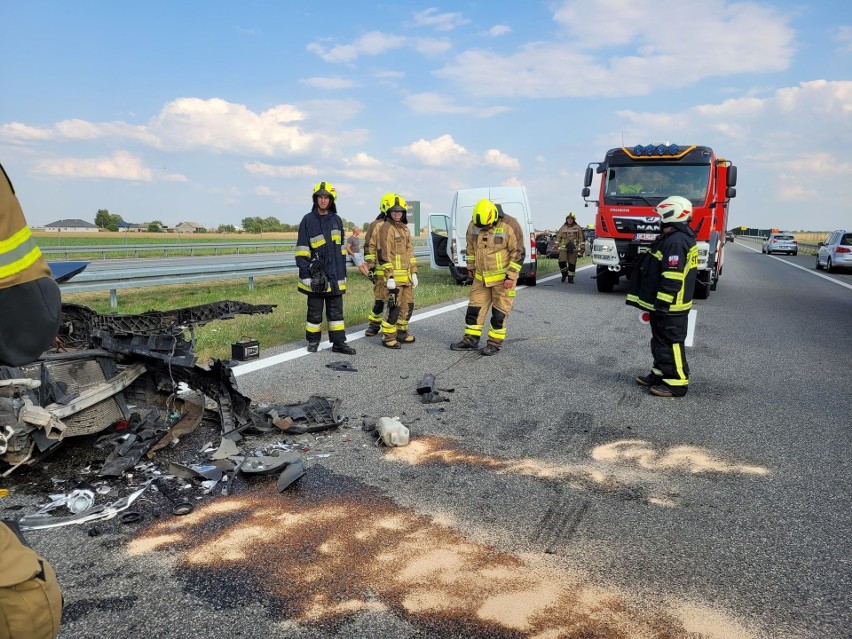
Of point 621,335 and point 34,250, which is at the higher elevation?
point 34,250

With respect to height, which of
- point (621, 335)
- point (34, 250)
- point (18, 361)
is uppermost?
point (34, 250)

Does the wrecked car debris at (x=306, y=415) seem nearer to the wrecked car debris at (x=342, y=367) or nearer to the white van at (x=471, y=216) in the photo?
the wrecked car debris at (x=342, y=367)

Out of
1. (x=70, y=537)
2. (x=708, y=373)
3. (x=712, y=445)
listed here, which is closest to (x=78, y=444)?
(x=70, y=537)

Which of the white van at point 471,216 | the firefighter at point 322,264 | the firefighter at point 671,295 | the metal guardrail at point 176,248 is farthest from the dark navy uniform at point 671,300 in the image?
the metal guardrail at point 176,248

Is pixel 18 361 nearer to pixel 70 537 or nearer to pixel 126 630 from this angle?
pixel 126 630

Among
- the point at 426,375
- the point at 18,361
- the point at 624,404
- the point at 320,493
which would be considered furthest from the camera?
the point at 426,375

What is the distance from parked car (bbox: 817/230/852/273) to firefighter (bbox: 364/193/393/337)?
70.9ft

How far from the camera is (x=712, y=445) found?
462 cm

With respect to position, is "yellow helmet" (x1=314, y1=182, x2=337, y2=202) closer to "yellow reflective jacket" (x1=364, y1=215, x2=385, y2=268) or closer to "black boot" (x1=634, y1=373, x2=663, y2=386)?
"yellow reflective jacket" (x1=364, y1=215, x2=385, y2=268)

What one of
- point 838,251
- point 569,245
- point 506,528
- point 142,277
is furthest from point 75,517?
point 838,251

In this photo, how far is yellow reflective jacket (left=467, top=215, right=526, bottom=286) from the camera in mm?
→ 7832

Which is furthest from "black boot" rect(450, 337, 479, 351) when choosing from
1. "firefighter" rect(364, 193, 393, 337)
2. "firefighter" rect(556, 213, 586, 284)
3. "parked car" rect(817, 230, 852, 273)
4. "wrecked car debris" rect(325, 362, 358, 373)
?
"parked car" rect(817, 230, 852, 273)

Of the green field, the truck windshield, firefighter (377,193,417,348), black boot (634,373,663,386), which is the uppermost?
the truck windshield

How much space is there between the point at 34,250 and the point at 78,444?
313cm
